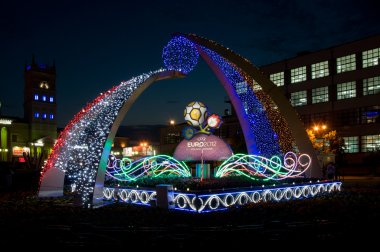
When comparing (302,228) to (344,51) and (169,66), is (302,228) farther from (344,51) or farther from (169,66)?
(344,51)

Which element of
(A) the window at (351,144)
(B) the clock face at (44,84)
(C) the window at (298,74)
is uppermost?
(B) the clock face at (44,84)

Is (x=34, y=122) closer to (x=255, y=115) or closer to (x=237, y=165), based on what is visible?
(x=255, y=115)

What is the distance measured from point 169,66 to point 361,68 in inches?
1422

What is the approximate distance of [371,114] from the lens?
1912 inches

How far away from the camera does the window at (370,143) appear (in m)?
48.1

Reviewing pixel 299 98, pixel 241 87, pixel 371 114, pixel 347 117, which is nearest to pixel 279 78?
pixel 299 98

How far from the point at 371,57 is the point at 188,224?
42670mm

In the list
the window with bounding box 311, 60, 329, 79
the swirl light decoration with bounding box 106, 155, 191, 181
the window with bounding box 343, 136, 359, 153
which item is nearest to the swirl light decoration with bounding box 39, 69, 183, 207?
the swirl light decoration with bounding box 106, 155, 191, 181

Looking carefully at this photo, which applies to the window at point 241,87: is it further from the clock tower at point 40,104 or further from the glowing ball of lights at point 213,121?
the clock tower at point 40,104

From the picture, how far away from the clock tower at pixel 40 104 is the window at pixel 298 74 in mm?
41766

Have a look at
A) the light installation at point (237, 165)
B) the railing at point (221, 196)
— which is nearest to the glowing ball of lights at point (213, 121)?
the light installation at point (237, 165)

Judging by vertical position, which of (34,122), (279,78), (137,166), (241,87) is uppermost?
(279,78)

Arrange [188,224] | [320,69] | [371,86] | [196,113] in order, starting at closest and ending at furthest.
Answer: [188,224]
[196,113]
[371,86]
[320,69]

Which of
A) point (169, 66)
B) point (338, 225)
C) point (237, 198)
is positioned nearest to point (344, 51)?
point (169, 66)
